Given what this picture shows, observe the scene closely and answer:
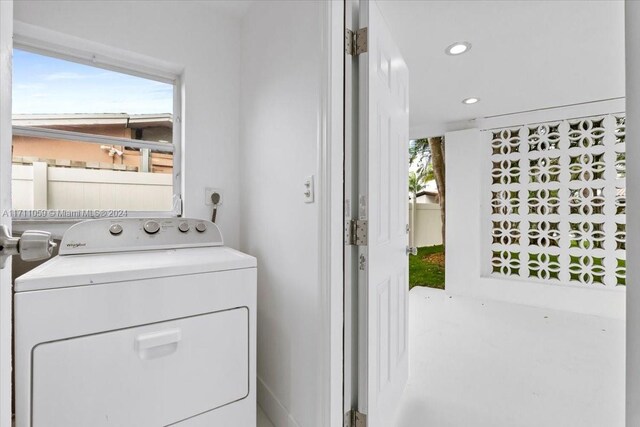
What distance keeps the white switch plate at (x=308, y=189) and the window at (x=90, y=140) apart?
107 centimetres

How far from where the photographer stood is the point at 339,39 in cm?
126

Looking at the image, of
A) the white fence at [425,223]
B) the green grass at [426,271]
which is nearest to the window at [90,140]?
the green grass at [426,271]

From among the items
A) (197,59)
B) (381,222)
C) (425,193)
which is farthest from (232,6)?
(425,193)

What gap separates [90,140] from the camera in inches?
71.0

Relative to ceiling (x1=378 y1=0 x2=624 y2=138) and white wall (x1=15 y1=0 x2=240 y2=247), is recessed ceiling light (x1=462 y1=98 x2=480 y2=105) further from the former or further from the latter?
white wall (x1=15 y1=0 x2=240 y2=247)

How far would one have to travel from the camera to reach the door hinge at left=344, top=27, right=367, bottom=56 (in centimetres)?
129

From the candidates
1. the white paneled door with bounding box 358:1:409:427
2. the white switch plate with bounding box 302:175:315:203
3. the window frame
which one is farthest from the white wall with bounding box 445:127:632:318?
the window frame

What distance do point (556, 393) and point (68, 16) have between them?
3.56 m

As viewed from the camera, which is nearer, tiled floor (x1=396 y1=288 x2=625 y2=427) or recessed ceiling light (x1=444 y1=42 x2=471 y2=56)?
tiled floor (x1=396 y1=288 x2=625 y2=427)

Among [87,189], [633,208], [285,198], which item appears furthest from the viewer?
[87,189]

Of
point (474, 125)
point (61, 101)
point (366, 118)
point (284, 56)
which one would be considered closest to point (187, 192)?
point (61, 101)

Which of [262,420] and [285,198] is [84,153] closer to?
[285,198]

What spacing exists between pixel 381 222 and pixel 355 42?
0.81 metres

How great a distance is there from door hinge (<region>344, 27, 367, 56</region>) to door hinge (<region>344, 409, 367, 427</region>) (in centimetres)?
155
